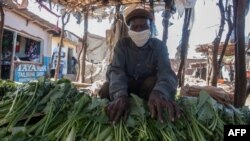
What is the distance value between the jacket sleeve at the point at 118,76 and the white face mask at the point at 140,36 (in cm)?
17

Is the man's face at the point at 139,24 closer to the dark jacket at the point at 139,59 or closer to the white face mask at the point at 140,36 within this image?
the white face mask at the point at 140,36

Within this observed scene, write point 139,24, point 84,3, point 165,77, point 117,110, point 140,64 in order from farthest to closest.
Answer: point 84,3 → point 140,64 → point 139,24 → point 165,77 → point 117,110

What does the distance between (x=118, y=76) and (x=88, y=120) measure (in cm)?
68

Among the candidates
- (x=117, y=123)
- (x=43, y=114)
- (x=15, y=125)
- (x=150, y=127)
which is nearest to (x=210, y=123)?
(x=150, y=127)

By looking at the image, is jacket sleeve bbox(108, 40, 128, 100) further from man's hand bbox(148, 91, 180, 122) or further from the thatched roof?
the thatched roof

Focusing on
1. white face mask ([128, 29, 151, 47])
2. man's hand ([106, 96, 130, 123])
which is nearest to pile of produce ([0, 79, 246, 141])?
man's hand ([106, 96, 130, 123])

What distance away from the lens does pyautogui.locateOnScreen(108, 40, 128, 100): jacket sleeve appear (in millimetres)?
2630

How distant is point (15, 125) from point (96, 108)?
0.59m

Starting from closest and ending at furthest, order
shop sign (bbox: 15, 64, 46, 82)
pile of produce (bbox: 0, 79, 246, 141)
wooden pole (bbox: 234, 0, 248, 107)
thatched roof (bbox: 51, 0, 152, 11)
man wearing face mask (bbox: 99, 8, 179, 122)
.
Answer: pile of produce (bbox: 0, 79, 246, 141) < man wearing face mask (bbox: 99, 8, 179, 122) < wooden pole (bbox: 234, 0, 248, 107) < thatched roof (bbox: 51, 0, 152, 11) < shop sign (bbox: 15, 64, 46, 82)

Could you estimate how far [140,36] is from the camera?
3.02 m

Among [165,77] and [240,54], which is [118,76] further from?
[240,54]

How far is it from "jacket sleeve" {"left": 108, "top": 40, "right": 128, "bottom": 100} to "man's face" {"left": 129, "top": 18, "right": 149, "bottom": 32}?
0.25m

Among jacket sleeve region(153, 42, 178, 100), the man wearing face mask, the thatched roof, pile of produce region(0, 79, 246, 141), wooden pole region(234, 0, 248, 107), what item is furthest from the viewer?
the thatched roof

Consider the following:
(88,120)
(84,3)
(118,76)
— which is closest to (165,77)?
(118,76)
